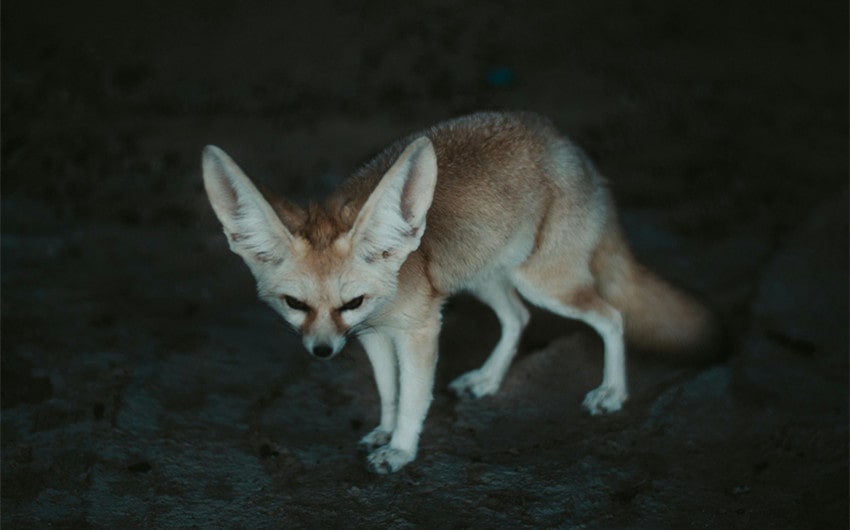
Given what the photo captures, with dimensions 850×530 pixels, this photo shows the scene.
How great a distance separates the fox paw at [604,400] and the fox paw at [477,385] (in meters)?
0.40

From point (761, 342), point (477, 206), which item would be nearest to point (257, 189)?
point (477, 206)

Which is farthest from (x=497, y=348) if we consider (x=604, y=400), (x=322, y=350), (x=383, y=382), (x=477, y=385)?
(x=322, y=350)

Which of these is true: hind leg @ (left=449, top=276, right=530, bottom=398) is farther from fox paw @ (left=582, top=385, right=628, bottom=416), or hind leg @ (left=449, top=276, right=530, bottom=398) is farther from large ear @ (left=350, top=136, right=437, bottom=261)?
large ear @ (left=350, top=136, right=437, bottom=261)

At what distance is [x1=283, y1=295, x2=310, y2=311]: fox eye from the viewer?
274 cm

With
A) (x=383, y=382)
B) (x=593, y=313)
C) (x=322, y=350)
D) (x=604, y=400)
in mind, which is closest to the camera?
(x=322, y=350)

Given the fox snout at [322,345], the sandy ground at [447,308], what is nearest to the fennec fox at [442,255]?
the fox snout at [322,345]

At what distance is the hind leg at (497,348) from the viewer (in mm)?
3803

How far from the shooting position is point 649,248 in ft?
16.6

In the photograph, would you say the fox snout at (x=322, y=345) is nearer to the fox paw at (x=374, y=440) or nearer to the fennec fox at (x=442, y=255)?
the fennec fox at (x=442, y=255)

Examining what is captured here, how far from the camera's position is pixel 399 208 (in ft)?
8.86

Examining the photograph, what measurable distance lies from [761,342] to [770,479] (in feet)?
3.29

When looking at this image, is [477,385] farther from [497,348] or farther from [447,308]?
[447,308]

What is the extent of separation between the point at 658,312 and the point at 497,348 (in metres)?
0.71

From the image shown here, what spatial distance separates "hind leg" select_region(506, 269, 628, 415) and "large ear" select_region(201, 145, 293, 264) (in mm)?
1104
